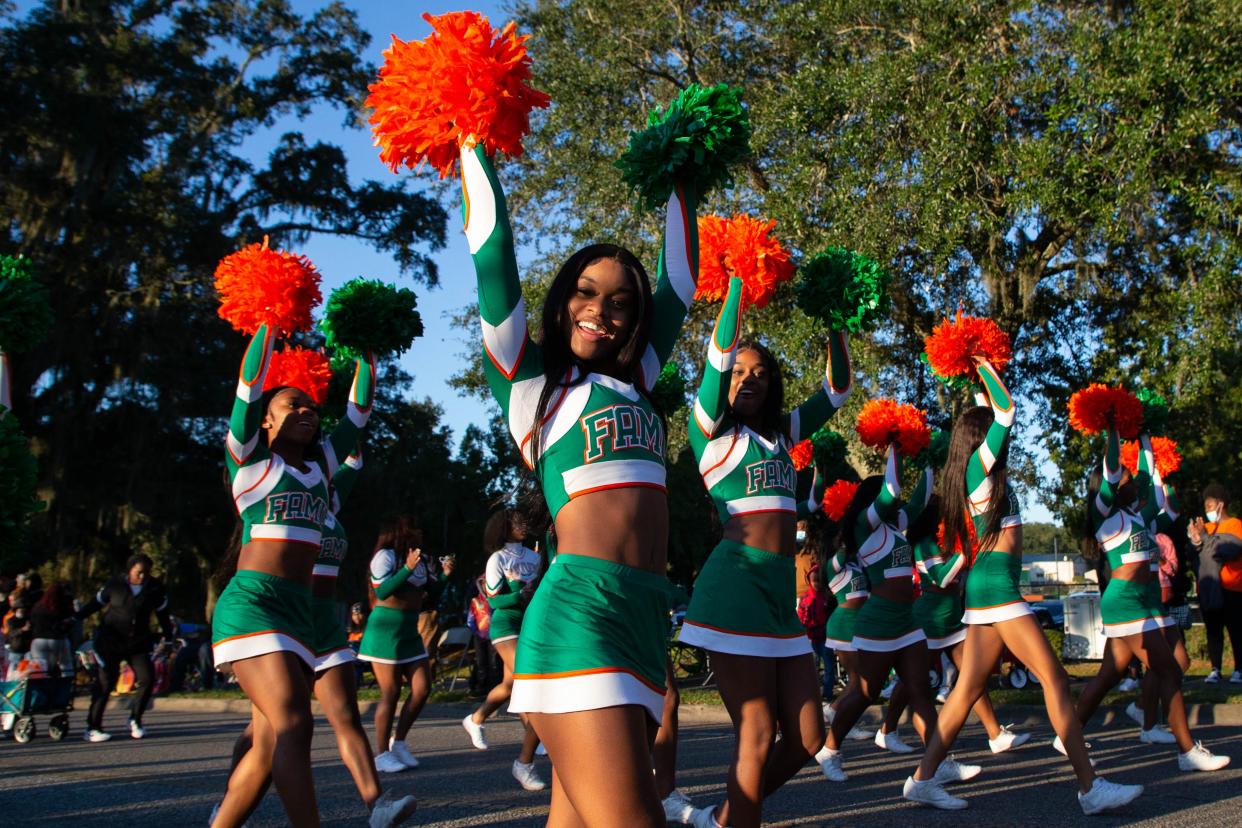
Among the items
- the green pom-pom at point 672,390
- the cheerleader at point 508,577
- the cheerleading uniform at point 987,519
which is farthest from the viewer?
the cheerleader at point 508,577

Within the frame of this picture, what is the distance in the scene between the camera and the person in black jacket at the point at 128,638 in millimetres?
11758

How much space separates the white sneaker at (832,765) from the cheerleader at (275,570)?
3599 mm

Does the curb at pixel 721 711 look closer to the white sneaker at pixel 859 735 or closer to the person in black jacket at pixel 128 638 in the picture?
the white sneaker at pixel 859 735

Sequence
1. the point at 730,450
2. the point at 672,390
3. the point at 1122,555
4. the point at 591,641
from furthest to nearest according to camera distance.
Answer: the point at 1122,555 < the point at 672,390 < the point at 730,450 < the point at 591,641

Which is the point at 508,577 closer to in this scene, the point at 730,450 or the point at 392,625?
the point at 392,625

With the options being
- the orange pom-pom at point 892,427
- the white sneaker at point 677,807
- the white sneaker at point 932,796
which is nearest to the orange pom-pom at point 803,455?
the orange pom-pom at point 892,427

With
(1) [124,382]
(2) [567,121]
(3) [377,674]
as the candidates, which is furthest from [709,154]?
(1) [124,382]

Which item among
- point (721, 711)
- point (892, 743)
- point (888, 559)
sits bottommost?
point (721, 711)

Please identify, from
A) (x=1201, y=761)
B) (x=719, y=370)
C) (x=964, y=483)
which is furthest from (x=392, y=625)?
(x=1201, y=761)

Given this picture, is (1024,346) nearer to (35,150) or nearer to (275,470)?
(275,470)

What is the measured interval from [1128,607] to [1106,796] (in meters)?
2.20

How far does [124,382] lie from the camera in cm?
2284

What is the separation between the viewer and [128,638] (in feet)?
38.8

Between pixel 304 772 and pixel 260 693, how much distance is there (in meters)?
0.39
